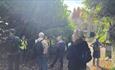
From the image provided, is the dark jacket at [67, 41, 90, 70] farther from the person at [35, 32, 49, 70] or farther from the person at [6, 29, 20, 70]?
the person at [6, 29, 20, 70]

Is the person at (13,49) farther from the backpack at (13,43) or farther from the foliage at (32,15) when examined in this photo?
the foliage at (32,15)

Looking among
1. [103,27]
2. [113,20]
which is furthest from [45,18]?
[113,20]

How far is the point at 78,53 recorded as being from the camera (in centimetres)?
905

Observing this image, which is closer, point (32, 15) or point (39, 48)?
point (39, 48)

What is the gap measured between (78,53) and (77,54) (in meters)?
0.03

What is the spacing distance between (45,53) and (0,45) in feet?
16.6

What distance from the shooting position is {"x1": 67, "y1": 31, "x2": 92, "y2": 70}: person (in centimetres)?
896

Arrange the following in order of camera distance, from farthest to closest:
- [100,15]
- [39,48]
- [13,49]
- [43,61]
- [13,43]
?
[100,15], [13,49], [13,43], [43,61], [39,48]

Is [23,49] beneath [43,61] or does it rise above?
beneath

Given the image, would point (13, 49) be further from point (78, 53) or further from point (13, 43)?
point (78, 53)

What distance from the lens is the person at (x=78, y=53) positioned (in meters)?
8.96

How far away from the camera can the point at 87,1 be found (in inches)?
639

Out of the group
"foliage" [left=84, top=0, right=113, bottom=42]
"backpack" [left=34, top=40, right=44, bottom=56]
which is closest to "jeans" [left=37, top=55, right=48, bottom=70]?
"backpack" [left=34, top=40, right=44, bottom=56]

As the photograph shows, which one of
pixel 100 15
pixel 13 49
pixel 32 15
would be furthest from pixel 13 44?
pixel 32 15
